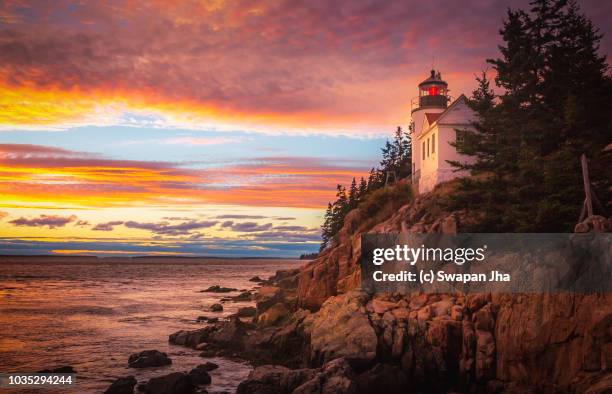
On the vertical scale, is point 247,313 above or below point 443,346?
below

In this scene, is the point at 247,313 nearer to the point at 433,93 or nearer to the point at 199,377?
the point at 199,377

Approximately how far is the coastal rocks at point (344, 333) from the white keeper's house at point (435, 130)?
50.3 ft

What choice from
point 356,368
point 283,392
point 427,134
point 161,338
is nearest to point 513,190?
point 356,368

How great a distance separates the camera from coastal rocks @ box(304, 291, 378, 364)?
19.0 meters

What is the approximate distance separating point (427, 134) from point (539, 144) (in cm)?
1603

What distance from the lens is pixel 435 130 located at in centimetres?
3688

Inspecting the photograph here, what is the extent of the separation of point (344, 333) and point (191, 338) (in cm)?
1139

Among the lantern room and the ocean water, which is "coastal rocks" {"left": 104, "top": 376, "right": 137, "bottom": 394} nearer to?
the ocean water

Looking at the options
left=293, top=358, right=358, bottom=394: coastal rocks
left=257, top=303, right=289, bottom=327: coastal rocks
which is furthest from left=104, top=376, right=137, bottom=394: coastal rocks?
left=257, top=303, right=289, bottom=327: coastal rocks

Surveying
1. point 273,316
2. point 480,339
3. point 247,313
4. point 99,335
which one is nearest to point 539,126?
point 480,339

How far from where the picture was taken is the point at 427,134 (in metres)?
39.5

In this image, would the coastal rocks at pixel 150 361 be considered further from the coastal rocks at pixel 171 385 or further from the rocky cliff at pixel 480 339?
the rocky cliff at pixel 480 339

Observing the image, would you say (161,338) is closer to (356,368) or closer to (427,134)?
(356,368)

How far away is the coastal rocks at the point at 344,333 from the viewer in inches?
747
